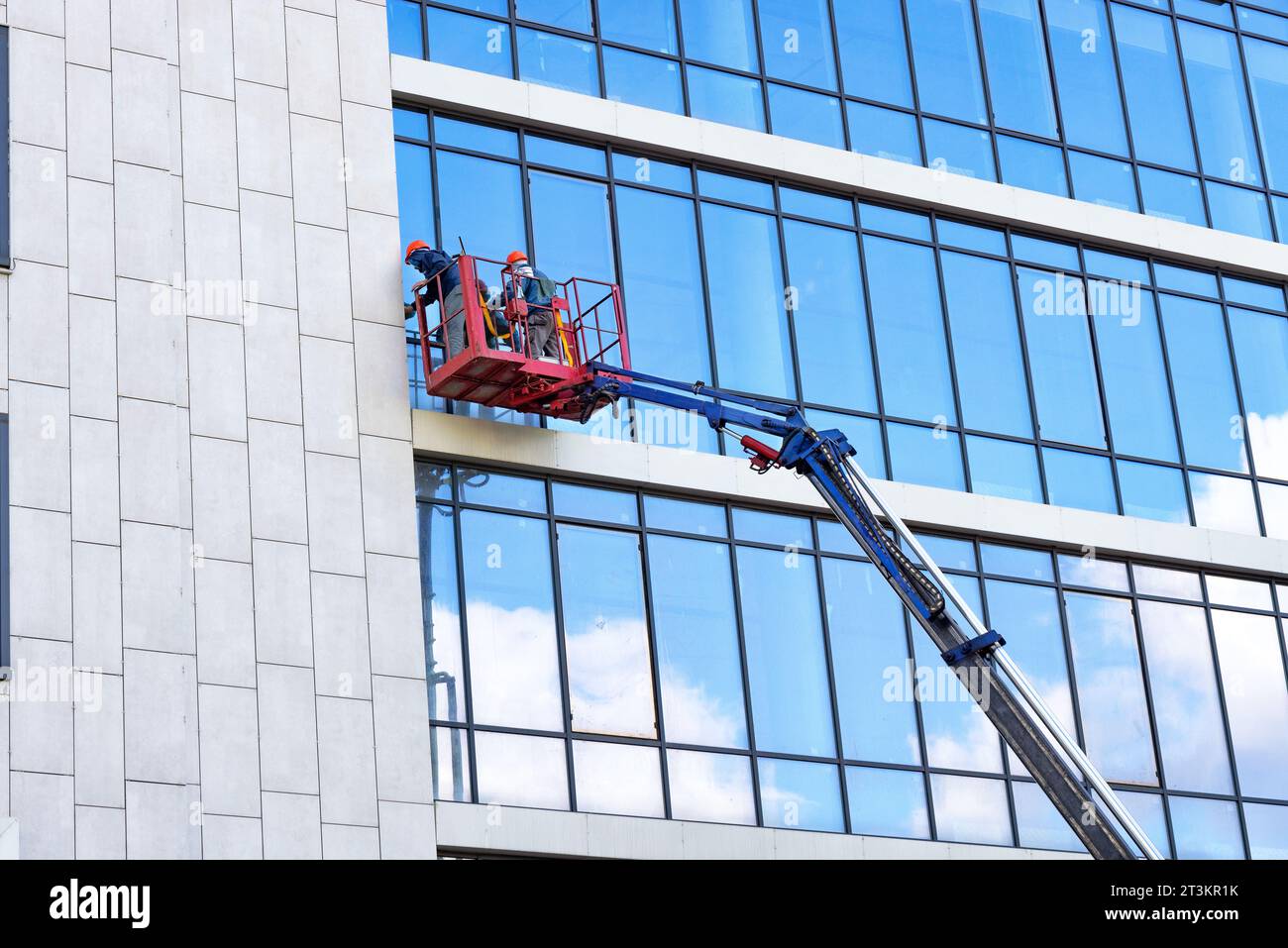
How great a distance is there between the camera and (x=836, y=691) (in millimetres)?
27578

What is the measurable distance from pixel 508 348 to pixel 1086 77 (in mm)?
12248

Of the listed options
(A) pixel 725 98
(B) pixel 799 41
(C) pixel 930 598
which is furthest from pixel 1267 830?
(B) pixel 799 41

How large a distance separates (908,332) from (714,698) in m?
6.69

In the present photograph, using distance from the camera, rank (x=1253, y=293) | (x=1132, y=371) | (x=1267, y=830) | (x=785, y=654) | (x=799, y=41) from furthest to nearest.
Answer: (x=1253, y=293) → (x=1132, y=371) → (x=799, y=41) → (x=1267, y=830) → (x=785, y=654)

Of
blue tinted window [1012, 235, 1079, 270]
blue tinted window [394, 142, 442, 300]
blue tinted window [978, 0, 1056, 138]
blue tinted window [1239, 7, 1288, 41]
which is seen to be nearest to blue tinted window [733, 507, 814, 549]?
blue tinted window [394, 142, 442, 300]

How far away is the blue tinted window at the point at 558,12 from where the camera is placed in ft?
95.1

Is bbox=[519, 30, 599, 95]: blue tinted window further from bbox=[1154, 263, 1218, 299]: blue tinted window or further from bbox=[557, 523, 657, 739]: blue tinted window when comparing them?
bbox=[1154, 263, 1218, 299]: blue tinted window

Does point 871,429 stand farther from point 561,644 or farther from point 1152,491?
point 561,644

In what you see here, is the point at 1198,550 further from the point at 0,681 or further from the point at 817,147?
the point at 0,681

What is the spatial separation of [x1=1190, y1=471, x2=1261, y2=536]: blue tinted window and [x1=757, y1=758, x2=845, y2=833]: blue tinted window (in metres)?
8.11

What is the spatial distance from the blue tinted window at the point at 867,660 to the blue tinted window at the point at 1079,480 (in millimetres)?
3689

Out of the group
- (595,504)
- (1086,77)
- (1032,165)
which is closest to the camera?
(595,504)

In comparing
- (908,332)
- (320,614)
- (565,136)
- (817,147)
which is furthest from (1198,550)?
(320,614)

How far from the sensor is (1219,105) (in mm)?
34812
